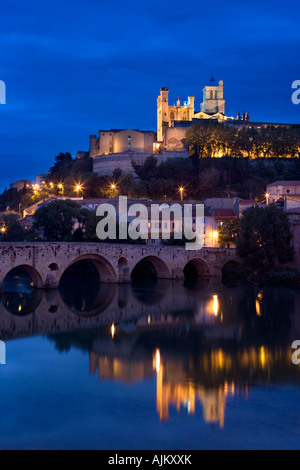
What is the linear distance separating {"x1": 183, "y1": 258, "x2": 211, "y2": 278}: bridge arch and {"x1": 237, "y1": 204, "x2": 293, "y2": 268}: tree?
3.22 meters

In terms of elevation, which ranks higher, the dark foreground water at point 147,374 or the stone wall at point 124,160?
the stone wall at point 124,160

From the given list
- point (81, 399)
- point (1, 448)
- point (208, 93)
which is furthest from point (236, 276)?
point (208, 93)

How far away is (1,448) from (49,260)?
18.5 metres

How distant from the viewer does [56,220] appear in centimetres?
3950

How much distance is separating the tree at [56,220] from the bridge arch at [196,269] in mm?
8341

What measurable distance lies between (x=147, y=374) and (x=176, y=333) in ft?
17.7

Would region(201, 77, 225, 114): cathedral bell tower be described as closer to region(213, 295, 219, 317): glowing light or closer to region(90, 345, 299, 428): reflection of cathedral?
region(213, 295, 219, 317): glowing light

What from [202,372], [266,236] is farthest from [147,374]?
[266,236]

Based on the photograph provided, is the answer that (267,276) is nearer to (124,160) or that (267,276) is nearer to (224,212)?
(224,212)

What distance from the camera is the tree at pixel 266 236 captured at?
35.3 meters

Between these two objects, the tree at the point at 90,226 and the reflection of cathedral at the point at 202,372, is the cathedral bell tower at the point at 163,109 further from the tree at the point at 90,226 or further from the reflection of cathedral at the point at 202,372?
the reflection of cathedral at the point at 202,372

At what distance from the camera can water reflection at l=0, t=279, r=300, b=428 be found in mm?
14438

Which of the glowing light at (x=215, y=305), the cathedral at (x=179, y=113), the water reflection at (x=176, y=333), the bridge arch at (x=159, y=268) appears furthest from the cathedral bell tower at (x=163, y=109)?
the glowing light at (x=215, y=305)

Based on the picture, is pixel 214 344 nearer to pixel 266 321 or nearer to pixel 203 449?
pixel 266 321
